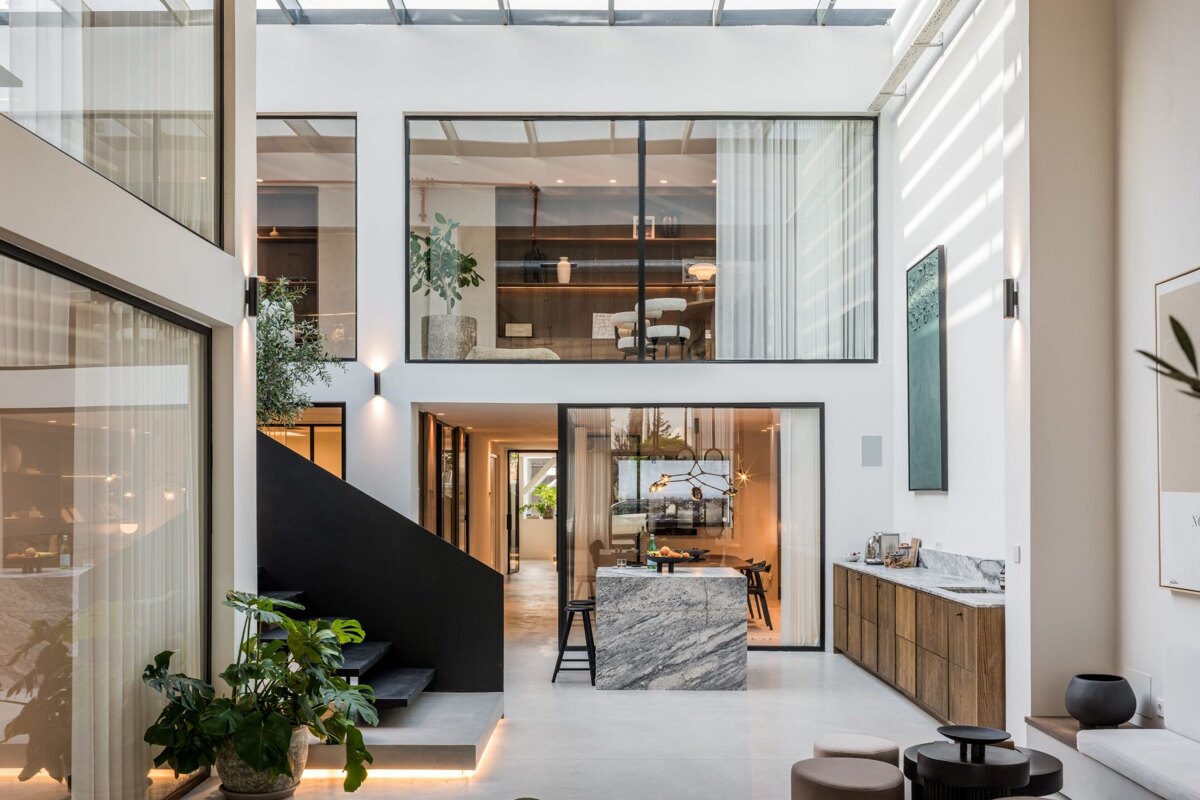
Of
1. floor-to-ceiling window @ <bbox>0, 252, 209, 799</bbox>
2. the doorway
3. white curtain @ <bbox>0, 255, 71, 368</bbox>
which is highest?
white curtain @ <bbox>0, 255, 71, 368</bbox>

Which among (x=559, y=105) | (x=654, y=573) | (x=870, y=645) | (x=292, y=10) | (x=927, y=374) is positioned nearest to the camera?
(x=654, y=573)

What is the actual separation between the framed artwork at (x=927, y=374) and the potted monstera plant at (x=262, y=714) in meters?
5.32

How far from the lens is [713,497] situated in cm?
1069

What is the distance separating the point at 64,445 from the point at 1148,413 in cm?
534

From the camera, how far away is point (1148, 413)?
5.81 m

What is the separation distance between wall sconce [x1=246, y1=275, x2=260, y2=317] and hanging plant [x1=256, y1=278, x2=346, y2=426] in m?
2.90

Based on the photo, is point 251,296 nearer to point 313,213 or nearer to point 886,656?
point 313,213

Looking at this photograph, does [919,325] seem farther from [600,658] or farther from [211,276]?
[211,276]

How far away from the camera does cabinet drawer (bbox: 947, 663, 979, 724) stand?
21.9 ft

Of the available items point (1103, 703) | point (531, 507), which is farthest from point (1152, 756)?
point (531, 507)

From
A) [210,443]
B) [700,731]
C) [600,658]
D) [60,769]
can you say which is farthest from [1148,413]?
[60,769]

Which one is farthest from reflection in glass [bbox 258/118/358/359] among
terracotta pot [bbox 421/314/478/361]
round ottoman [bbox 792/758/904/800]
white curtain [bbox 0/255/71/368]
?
round ottoman [bbox 792/758/904/800]

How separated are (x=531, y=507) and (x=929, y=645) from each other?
16.8 m

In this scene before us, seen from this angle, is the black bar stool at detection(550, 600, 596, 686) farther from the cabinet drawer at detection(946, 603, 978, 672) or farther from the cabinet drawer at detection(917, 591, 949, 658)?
the cabinet drawer at detection(946, 603, 978, 672)
